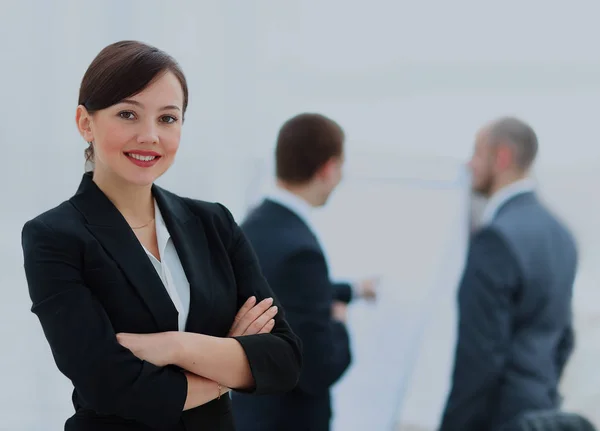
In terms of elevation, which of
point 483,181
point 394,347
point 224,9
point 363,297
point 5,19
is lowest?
point 394,347

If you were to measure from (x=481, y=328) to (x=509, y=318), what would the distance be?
0.40 feet

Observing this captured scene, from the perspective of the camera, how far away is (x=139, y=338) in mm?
1193

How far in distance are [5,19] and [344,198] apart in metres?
1.45

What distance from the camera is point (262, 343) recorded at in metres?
1.33

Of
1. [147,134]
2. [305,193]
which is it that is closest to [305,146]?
[305,193]

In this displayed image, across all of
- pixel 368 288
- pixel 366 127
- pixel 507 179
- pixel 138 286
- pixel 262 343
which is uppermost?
pixel 366 127

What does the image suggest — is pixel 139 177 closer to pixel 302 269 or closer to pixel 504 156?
pixel 302 269

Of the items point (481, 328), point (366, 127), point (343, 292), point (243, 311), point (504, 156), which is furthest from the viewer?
point (366, 127)

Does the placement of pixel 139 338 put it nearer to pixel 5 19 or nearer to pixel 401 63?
pixel 5 19

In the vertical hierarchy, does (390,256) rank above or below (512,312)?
above

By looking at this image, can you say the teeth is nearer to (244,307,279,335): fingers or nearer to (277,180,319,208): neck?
(244,307,279,335): fingers

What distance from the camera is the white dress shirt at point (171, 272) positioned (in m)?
1.27

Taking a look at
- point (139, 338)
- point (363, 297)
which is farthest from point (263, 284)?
point (363, 297)

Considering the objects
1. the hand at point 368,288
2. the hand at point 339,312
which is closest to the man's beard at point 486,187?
the hand at point 368,288
